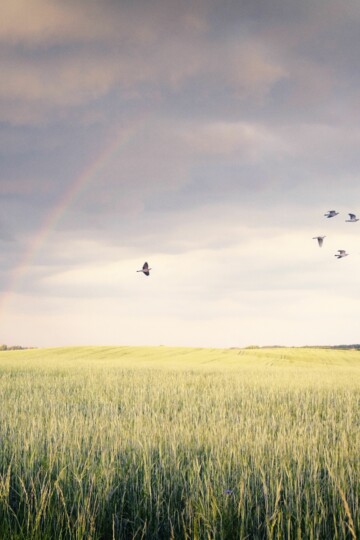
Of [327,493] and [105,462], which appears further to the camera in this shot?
[105,462]

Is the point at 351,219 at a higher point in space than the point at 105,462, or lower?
higher

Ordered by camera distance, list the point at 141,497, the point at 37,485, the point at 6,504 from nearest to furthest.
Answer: the point at 6,504 < the point at 141,497 < the point at 37,485

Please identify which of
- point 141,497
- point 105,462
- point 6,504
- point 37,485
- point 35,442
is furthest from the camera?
point 35,442

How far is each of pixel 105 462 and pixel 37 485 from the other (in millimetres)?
650

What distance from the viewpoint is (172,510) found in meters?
3.38

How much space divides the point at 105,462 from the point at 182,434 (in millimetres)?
1357

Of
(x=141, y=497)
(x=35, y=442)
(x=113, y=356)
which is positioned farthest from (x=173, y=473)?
(x=113, y=356)

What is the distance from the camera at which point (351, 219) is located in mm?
19109

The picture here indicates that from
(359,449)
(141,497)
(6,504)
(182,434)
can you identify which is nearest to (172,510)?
(141,497)

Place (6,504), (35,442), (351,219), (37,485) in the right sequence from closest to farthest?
1. (6,504)
2. (37,485)
3. (35,442)
4. (351,219)

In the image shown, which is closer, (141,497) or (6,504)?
(6,504)

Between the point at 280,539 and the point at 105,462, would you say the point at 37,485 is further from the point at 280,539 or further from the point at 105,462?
the point at 280,539

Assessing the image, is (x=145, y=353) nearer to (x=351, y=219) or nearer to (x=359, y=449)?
(x=351, y=219)

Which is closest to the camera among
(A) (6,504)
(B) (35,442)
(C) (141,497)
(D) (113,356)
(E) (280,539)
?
(E) (280,539)
